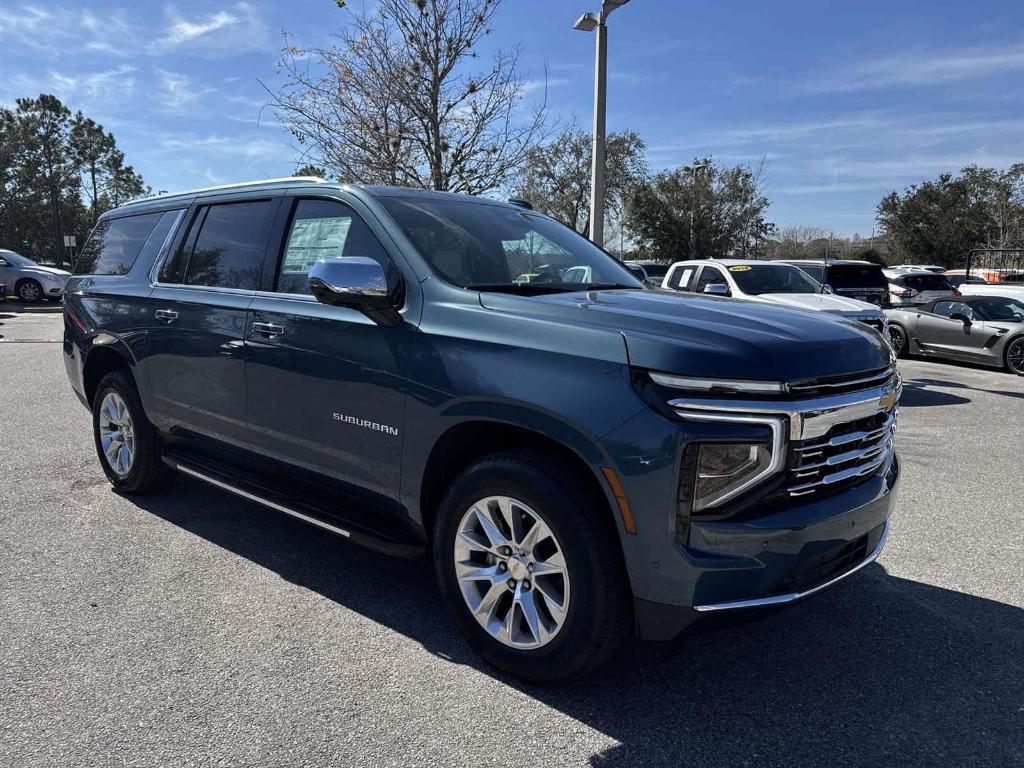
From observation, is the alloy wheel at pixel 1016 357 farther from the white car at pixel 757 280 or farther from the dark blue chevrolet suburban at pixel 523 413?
the dark blue chevrolet suburban at pixel 523 413

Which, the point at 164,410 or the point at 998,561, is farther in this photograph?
the point at 164,410

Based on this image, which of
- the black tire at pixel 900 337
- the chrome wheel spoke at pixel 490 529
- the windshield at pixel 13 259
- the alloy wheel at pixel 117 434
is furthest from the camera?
the windshield at pixel 13 259

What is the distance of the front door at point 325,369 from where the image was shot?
3256 mm

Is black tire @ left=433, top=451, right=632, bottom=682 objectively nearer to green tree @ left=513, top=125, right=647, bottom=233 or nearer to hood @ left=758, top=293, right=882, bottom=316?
hood @ left=758, top=293, right=882, bottom=316

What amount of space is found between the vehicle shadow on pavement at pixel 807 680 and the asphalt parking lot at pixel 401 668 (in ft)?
0.03

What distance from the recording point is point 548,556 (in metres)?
2.78

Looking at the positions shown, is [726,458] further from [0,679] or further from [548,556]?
[0,679]

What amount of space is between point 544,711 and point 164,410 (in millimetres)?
3073

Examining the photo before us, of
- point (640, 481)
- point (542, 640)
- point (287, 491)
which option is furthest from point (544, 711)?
point (287, 491)

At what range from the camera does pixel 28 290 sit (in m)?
25.3

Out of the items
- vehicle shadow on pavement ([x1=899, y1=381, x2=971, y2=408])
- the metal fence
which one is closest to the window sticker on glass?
vehicle shadow on pavement ([x1=899, y1=381, x2=971, y2=408])

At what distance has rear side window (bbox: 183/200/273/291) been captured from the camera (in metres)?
4.05

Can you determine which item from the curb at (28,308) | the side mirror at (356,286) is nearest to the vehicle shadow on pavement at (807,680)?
the side mirror at (356,286)

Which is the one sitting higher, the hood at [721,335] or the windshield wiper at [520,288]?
the windshield wiper at [520,288]
